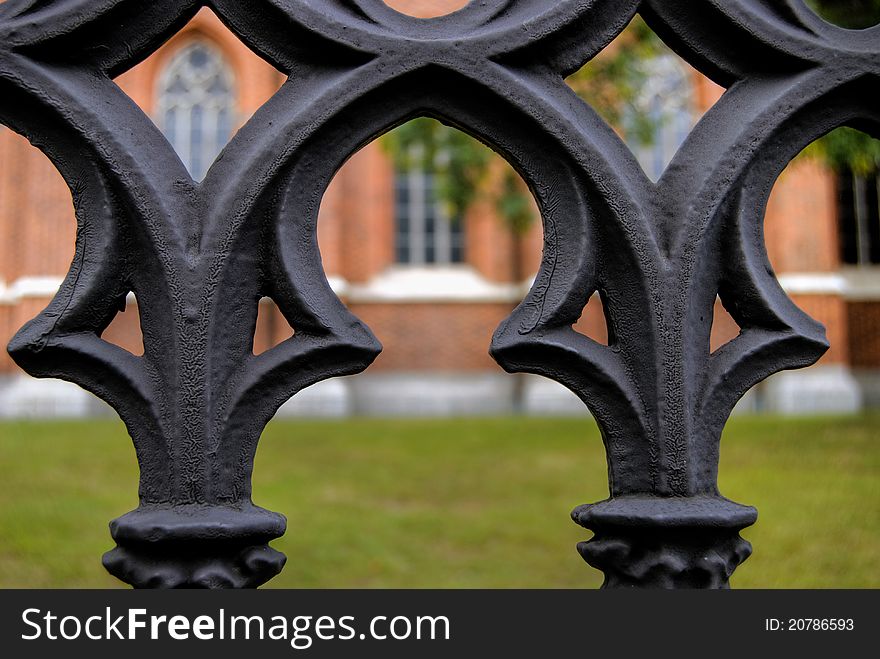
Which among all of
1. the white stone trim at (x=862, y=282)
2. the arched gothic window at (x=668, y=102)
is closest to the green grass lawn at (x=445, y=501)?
the white stone trim at (x=862, y=282)

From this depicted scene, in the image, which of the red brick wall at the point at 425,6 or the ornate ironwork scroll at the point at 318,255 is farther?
the red brick wall at the point at 425,6

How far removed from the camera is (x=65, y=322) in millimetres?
→ 657

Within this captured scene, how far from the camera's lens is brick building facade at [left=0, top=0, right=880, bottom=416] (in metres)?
11.4

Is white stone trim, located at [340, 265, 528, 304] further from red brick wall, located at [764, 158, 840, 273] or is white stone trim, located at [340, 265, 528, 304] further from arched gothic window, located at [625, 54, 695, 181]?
red brick wall, located at [764, 158, 840, 273]

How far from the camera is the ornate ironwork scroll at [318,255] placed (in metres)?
0.66

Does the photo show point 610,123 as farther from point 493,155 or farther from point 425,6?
point 425,6

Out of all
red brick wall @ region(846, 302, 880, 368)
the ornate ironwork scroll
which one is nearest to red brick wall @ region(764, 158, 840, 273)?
red brick wall @ region(846, 302, 880, 368)

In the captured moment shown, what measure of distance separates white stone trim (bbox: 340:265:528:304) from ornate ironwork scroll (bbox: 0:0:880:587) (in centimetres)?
1131

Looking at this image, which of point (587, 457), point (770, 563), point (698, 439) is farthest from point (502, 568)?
point (587, 457)

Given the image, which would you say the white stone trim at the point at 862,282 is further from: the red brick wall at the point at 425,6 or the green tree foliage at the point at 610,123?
the red brick wall at the point at 425,6

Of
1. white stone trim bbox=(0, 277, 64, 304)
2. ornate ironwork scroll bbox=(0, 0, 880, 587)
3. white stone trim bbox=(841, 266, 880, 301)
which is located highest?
white stone trim bbox=(841, 266, 880, 301)

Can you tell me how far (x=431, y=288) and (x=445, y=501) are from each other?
7.67 metres

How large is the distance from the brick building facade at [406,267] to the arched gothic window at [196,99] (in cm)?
2
